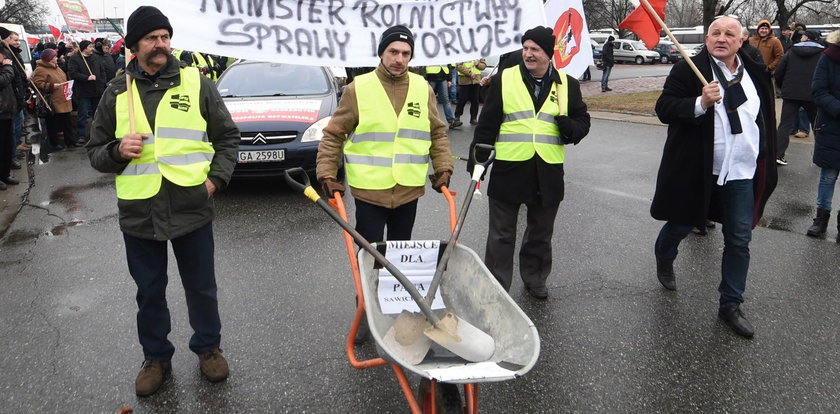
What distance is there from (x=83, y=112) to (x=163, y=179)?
10.6m

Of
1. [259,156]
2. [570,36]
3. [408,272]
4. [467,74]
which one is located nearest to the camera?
[408,272]

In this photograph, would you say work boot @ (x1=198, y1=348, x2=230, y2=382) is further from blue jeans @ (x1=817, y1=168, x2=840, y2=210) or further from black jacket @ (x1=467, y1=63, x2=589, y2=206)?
blue jeans @ (x1=817, y1=168, x2=840, y2=210)

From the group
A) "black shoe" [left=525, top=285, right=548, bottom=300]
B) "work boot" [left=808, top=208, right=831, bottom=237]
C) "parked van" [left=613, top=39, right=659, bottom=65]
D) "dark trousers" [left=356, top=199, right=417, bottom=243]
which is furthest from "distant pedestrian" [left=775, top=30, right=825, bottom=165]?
"parked van" [left=613, top=39, right=659, bottom=65]

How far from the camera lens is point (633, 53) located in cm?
4288

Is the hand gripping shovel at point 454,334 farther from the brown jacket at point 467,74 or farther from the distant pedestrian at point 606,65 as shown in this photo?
the distant pedestrian at point 606,65

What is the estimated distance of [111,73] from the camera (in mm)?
12477

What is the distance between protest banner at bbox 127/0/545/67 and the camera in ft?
11.9

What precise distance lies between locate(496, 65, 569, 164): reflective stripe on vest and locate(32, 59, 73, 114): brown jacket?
9813 millimetres

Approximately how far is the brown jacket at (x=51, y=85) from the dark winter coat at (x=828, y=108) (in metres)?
11.2

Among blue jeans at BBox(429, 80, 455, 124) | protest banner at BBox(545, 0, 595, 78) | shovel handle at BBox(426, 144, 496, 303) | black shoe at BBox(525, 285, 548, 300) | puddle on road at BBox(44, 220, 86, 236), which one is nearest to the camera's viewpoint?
shovel handle at BBox(426, 144, 496, 303)

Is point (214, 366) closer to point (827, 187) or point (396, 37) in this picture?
point (396, 37)

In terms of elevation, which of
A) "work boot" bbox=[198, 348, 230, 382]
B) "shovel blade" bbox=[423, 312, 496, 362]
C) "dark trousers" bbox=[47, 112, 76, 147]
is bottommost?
"work boot" bbox=[198, 348, 230, 382]

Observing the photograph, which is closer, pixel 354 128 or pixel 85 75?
pixel 354 128

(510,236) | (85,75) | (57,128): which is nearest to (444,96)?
(85,75)
